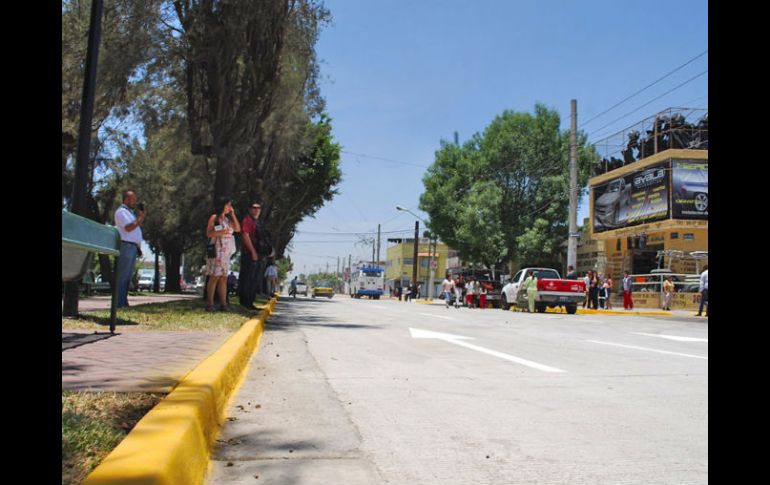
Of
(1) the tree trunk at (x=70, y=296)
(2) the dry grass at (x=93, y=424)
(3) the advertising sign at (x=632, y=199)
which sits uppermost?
(3) the advertising sign at (x=632, y=199)

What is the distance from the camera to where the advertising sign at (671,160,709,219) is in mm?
29234

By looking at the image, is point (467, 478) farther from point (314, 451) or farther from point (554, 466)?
point (314, 451)

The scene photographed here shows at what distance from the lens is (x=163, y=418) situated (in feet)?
10.4

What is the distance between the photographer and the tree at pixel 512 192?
125 feet

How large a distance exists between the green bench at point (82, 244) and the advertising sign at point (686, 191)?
2703 centimetres

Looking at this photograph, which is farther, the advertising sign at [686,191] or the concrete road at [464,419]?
the advertising sign at [686,191]

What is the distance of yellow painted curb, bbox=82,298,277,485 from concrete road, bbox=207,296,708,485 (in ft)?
0.53

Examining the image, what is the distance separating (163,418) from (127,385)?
4.14 feet

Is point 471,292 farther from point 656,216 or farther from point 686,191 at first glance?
point 686,191

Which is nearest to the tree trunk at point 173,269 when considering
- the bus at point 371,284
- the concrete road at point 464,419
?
the bus at point 371,284

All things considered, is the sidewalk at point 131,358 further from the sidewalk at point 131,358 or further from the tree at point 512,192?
the tree at point 512,192

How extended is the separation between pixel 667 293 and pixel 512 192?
15.1 m

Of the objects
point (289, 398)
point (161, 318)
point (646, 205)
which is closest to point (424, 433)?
point (289, 398)

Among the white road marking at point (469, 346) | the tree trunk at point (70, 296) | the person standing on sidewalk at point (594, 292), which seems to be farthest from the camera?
the person standing on sidewalk at point (594, 292)
